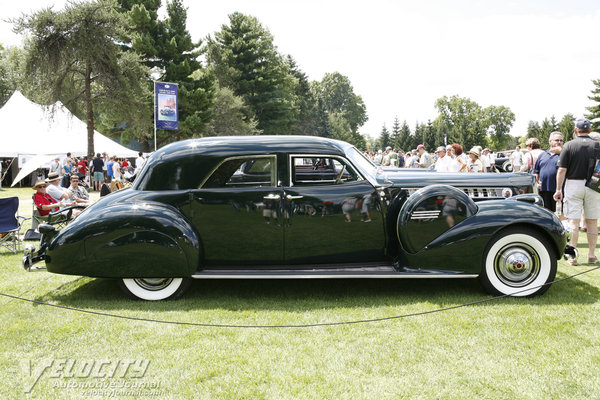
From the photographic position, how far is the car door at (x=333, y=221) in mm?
4641

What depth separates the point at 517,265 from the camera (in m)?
4.60

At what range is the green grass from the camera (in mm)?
2963

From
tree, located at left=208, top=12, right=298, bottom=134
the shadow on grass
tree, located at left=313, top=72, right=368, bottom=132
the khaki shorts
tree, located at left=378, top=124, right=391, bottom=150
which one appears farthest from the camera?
tree, located at left=313, top=72, right=368, bottom=132

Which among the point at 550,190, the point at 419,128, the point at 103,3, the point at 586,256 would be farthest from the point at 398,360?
the point at 419,128

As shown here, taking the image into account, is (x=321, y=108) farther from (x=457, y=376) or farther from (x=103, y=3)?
(x=457, y=376)

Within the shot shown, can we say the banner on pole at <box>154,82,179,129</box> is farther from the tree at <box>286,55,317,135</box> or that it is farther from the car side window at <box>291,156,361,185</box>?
the tree at <box>286,55,317,135</box>

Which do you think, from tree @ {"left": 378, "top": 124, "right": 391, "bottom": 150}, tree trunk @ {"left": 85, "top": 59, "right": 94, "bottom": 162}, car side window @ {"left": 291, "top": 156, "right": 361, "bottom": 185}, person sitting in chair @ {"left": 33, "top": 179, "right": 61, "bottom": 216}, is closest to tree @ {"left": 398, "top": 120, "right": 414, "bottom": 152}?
tree @ {"left": 378, "top": 124, "right": 391, "bottom": 150}

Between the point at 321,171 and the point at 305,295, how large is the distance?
5.24 ft

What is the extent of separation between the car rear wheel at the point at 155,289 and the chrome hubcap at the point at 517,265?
3414mm

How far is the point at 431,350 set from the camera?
3467 millimetres

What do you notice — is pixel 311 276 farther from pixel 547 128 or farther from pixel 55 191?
pixel 547 128

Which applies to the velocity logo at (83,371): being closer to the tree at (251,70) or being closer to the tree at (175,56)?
the tree at (175,56)

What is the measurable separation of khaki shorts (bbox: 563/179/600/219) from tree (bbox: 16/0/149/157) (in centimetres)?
2277

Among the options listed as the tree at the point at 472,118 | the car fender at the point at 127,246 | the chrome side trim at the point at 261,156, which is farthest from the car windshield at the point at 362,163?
the tree at the point at 472,118
